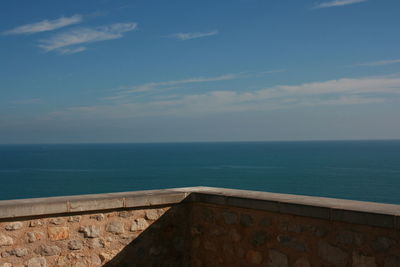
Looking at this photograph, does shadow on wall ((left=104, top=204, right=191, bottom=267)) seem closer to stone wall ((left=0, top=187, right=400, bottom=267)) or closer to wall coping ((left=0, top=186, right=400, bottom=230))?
stone wall ((left=0, top=187, right=400, bottom=267))

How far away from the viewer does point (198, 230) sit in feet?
18.5

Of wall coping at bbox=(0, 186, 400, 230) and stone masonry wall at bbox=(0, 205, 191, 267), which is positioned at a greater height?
wall coping at bbox=(0, 186, 400, 230)

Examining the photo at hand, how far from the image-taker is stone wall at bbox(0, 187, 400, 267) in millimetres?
4055

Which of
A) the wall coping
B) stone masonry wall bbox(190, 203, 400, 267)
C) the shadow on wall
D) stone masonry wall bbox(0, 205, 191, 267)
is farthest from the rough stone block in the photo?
stone masonry wall bbox(190, 203, 400, 267)

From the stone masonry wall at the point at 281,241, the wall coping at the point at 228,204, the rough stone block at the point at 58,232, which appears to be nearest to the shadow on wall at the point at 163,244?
the stone masonry wall at the point at 281,241

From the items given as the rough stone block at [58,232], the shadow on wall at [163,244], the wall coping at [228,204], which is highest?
the wall coping at [228,204]

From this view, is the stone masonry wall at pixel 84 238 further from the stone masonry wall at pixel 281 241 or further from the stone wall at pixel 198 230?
the stone masonry wall at pixel 281 241

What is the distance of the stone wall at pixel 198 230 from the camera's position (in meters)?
4.05

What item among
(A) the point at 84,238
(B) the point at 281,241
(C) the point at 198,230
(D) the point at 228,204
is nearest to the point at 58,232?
(A) the point at 84,238

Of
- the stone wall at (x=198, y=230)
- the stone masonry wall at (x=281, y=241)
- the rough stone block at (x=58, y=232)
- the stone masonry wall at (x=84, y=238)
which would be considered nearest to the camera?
the stone masonry wall at (x=281, y=241)

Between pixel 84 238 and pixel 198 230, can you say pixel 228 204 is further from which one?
pixel 84 238

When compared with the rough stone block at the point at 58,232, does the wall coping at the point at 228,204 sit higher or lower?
higher

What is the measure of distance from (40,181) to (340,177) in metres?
47.3

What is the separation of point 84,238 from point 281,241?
218 centimetres
